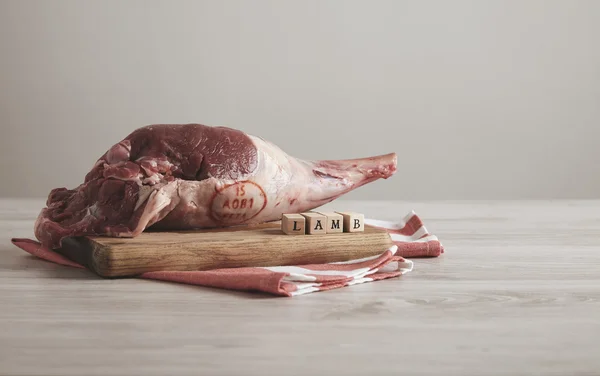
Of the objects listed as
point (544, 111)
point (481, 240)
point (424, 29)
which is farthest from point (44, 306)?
point (544, 111)

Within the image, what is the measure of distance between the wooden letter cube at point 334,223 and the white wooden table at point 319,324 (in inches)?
10.1

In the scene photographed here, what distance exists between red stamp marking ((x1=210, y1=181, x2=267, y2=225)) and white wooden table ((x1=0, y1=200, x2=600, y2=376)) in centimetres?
38

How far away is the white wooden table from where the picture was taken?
53.2 inches

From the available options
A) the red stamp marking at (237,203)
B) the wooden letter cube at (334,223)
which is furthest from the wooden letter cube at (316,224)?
the red stamp marking at (237,203)

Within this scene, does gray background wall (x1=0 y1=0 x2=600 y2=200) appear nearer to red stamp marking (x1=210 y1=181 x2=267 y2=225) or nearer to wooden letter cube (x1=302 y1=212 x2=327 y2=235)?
red stamp marking (x1=210 y1=181 x2=267 y2=225)

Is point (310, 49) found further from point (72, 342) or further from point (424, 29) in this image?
point (72, 342)

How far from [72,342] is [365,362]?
54cm

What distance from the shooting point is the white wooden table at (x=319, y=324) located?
135cm

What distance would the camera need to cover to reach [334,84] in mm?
5148

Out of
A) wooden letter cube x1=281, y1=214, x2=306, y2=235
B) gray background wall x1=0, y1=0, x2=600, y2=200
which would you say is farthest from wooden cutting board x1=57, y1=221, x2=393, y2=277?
gray background wall x1=0, y1=0, x2=600, y2=200

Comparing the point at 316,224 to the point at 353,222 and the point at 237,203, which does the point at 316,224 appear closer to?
the point at 353,222

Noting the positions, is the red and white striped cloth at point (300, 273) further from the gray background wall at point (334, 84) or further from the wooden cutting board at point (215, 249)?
the gray background wall at point (334, 84)

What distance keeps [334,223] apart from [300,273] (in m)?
0.28

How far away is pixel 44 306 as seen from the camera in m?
1.73
